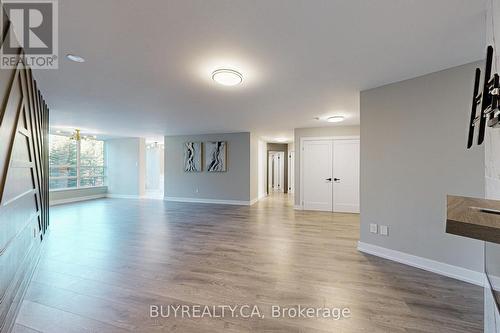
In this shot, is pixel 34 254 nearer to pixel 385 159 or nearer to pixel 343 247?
pixel 343 247

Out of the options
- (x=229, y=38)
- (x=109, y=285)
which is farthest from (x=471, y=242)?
(x=109, y=285)

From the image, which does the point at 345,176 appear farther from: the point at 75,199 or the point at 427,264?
the point at 75,199

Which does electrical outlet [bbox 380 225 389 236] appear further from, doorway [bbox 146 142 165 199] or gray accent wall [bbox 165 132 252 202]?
doorway [bbox 146 142 165 199]

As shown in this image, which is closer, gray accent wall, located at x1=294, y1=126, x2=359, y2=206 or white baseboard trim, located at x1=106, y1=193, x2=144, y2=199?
gray accent wall, located at x1=294, y1=126, x2=359, y2=206

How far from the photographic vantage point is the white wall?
8633 mm

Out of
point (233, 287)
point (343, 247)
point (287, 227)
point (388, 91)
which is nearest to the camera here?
point (233, 287)

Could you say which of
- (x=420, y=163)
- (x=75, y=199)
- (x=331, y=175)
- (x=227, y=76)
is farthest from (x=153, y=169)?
(x=420, y=163)

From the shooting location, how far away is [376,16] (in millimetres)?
1631

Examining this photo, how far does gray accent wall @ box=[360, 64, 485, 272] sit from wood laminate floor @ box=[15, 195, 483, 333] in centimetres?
40

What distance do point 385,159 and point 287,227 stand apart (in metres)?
2.40

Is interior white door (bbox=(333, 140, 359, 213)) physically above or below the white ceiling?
below

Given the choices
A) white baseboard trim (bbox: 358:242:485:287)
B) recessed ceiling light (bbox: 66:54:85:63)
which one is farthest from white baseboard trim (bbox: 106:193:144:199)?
white baseboard trim (bbox: 358:242:485:287)

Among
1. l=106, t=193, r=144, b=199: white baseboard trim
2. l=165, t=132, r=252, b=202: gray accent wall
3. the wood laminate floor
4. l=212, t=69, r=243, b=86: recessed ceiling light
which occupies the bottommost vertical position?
the wood laminate floor

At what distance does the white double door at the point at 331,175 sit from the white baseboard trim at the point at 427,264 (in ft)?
9.96
